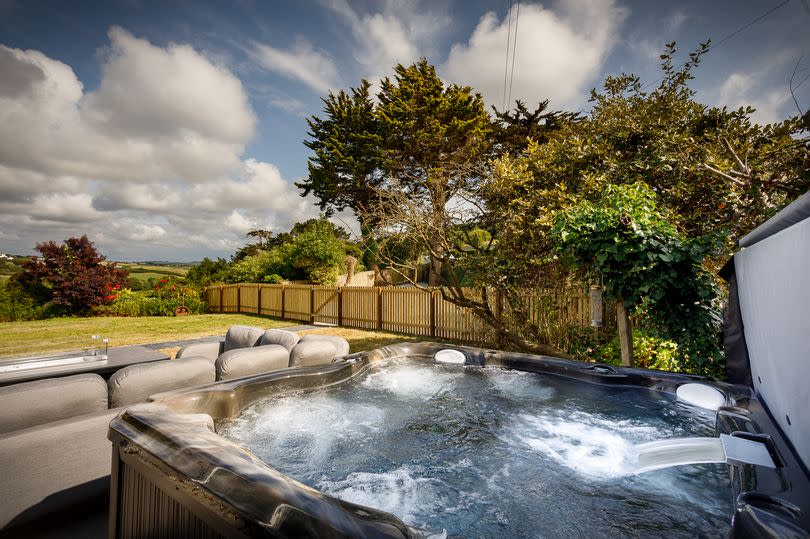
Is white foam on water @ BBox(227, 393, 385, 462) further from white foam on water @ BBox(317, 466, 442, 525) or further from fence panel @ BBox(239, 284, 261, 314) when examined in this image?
fence panel @ BBox(239, 284, 261, 314)

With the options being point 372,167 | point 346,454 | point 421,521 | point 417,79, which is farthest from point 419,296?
point 417,79

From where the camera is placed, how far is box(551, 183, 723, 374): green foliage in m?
3.46

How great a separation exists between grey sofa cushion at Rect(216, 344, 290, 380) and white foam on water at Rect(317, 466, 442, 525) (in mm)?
1324

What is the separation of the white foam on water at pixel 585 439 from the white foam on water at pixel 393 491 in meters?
0.82

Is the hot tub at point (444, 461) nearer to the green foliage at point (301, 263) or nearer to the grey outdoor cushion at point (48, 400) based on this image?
the grey outdoor cushion at point (48, 400)

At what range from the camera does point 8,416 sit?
1.68 meters

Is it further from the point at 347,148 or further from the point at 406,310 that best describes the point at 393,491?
the point at 347,148

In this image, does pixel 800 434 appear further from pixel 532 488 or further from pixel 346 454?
pixel 346 454

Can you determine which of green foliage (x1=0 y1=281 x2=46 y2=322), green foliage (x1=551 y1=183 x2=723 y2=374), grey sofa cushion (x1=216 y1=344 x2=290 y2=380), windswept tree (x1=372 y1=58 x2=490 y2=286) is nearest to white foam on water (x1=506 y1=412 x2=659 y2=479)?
green foliage (x1=551 y1=183 x2=723 y2=374)

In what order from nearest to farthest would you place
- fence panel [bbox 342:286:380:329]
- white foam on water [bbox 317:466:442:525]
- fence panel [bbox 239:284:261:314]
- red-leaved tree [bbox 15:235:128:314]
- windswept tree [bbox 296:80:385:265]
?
white foam on water [bbox 317:466:442:525], fence panel [bbox 342:286:380:329], red-leaved tree [bbox 15:235:128:314], fence panel [bbox 239:284:261:314], windswept tree [bbox 296:80:385:265]

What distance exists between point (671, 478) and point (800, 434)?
61cm

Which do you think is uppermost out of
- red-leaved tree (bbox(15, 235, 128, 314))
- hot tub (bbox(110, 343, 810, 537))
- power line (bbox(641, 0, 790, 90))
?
power line (bbox(641, 0, 790, 90))

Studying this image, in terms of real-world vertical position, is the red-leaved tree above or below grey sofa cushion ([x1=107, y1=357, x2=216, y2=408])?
above

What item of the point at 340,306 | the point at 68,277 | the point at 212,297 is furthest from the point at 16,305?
the point at 340,306
